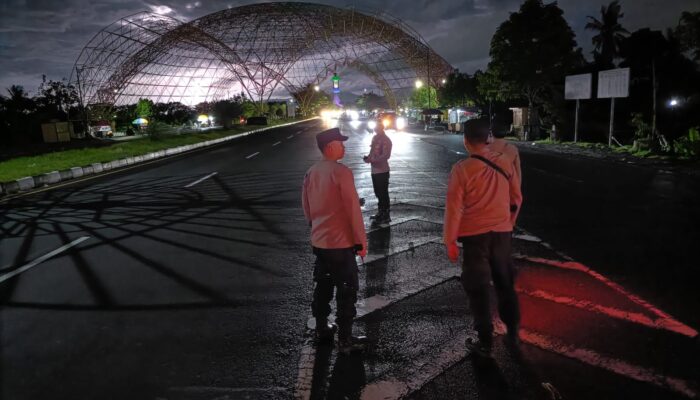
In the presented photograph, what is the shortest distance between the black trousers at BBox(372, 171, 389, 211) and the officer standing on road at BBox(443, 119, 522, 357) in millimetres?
4960

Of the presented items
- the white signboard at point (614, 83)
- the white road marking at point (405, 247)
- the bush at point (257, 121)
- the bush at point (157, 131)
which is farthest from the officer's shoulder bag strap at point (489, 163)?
the bush at point (257, 121)

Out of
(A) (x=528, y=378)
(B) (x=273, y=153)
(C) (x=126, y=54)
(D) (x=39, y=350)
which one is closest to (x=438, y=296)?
(A) (x=528, y=378)

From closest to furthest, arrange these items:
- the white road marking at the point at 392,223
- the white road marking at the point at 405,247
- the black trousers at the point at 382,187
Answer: the white road marking at the point at 405,247 < the white road marking at the point at 392,223 < the black trousers at the point at 382,187

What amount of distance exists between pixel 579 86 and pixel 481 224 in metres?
23.8

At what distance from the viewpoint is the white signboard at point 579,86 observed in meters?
23.4

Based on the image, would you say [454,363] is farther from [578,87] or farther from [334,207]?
[578,87]

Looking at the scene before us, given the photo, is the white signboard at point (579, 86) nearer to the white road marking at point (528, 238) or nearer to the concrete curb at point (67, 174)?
the white road marking at point (528, 238)


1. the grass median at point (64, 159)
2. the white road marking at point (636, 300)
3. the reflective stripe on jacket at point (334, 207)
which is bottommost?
the white road marking at point (636, 300)

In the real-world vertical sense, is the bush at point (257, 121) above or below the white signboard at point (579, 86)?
below

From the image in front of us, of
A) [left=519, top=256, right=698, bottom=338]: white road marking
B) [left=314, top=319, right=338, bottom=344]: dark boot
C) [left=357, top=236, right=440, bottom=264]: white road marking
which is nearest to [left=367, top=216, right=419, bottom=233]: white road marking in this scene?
[left=357, top=236, right=440, bottom=264]: white road marking

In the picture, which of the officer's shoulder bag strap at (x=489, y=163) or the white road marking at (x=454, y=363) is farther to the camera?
the officer's shoulder bag strap at (x=489, y=163)

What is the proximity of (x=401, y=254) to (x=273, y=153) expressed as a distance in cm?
1607

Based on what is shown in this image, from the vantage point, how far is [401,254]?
20.6ft

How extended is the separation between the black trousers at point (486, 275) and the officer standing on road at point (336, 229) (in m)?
0.82
